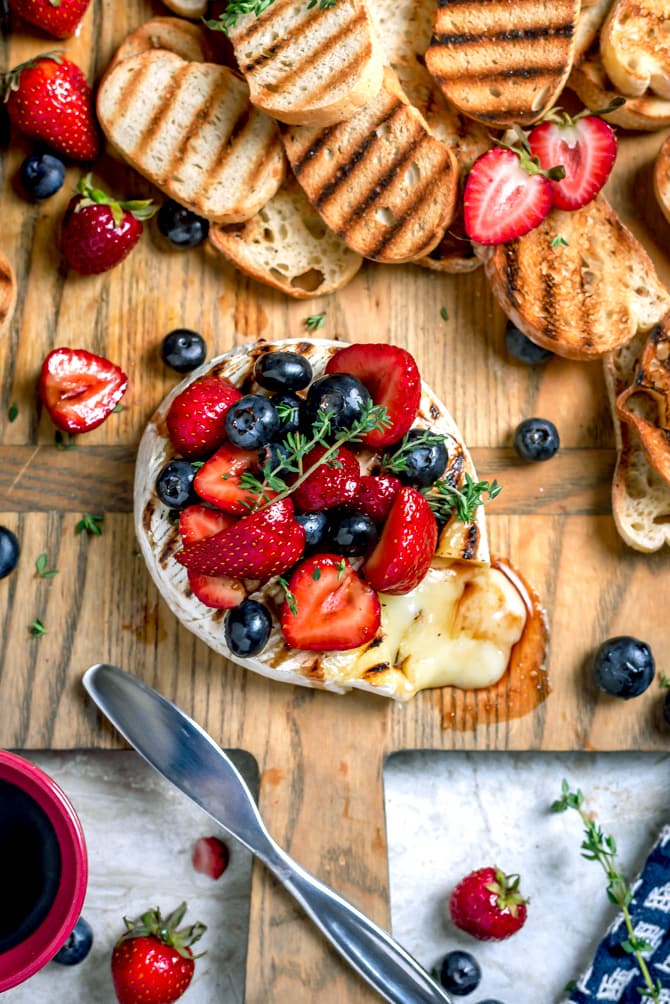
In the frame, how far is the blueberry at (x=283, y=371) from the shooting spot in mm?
2258

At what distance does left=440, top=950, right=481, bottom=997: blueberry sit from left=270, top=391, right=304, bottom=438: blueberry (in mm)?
1392

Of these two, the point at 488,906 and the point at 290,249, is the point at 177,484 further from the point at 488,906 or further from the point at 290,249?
the point at 488,906

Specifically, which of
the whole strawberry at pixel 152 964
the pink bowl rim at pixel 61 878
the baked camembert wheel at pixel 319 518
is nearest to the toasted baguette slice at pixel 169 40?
the baked camembert wheel at pixel 319 518

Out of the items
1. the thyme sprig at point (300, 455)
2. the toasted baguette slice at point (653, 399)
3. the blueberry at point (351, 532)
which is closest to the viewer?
the thyme sprig at point (300, 455)

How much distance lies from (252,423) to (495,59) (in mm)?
1147

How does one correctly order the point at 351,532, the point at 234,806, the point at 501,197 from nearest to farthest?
the point at 351,532 < the point at 234,806 < the point at 501,197

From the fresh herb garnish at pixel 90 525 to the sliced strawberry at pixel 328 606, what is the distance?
601mm

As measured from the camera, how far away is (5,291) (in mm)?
2592

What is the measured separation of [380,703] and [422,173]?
1.31 meters

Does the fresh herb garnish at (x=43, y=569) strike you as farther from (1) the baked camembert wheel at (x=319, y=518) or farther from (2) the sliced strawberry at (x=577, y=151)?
(2) the sliced strawberry at (x=577, y=151)

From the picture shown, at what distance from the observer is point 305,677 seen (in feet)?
7.70

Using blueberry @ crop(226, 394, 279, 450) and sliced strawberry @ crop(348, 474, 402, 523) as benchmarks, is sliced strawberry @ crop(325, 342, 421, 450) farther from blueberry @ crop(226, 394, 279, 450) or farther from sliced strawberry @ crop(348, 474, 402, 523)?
blueberry @ crop(226, 394, 279, 450)

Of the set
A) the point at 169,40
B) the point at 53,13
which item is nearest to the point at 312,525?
the point at 169,40

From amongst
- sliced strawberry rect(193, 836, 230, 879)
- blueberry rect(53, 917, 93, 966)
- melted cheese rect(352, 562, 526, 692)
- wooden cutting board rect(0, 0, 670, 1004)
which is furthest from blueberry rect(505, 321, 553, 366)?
blueberry rect(53, 917, 93, 966)
